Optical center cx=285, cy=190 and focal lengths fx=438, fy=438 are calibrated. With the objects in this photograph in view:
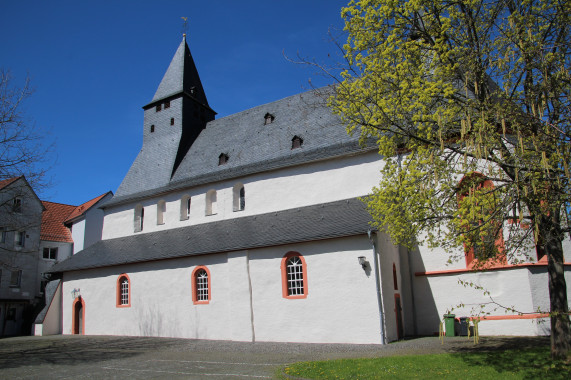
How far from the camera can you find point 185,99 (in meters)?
28.0

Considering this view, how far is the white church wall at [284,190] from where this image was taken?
18.5m

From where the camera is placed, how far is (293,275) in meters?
16.6

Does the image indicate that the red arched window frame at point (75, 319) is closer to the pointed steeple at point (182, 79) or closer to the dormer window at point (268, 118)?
the pointed steeple at point (182, 79)

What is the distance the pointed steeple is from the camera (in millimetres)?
28625

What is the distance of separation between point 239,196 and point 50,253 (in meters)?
18.9

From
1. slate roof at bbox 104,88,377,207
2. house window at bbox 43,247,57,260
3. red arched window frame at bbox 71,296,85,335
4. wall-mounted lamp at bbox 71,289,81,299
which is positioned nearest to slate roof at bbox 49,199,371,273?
wall-mounted lamp at bbox 71,289,81,299

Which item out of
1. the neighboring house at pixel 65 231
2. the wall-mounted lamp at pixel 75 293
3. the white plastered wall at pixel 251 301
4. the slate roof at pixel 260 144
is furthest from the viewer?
the neighboring house at pixel 65 231

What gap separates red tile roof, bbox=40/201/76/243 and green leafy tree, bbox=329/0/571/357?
29180mm

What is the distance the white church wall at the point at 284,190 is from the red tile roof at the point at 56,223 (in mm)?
12588

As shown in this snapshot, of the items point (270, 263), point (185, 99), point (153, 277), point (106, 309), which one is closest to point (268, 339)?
point (270, 263)

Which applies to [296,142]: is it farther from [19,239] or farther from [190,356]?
[19,239]

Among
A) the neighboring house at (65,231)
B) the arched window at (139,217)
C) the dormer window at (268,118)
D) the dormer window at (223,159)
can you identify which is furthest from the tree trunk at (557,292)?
the neighboring house at (65,231)

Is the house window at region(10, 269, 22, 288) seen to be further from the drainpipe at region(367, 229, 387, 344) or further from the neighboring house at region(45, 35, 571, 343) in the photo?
the drainpipe at region(367, 229, 387, 344)

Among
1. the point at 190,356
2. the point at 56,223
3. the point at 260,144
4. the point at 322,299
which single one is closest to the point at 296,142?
the point at 260,144
